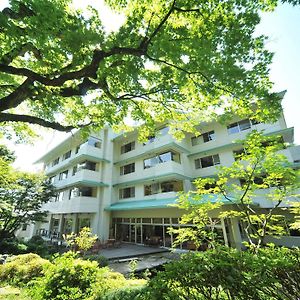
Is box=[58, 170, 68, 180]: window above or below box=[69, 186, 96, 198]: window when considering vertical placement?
above

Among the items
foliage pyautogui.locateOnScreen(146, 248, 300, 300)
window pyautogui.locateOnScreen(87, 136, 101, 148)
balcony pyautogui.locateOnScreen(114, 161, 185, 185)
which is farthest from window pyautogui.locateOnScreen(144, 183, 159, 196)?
foliage pyautogui.locateOnScreen(146, 248, 300, 300)

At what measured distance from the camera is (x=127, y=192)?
21.1 m

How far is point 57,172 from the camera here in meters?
25.9

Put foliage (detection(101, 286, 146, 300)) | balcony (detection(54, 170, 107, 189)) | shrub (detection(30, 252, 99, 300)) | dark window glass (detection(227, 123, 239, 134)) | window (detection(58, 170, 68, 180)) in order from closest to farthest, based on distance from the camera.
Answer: foliage (detection(101, 286, 146, 300)), shrub (detection(30, 252, 99, 300)), dark window glass (detection(227, 123, 239, 134)), balcony (detection(54, 170, 107, 189)), window (detection(58, 170, 68, 180))

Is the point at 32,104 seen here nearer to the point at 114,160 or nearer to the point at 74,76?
the point at 74,76

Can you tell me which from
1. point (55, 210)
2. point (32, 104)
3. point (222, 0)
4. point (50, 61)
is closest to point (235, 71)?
point (222, 0)

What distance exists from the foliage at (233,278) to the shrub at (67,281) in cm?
255

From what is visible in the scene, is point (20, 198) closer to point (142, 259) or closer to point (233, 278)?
point (142, 259)

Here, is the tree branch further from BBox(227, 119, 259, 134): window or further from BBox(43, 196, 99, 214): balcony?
BBox(227, 119, 259, 134): window

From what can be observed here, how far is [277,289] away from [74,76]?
635 centimetres

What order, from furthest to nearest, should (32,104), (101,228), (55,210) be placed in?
(55,210) < (101,228) < (32,104)

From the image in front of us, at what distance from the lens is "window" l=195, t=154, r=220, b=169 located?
17.3m

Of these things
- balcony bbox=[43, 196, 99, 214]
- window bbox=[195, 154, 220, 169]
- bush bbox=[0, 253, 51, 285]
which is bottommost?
bush bbox=[0, 253, 51, 285]

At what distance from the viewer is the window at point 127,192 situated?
20536 mm
